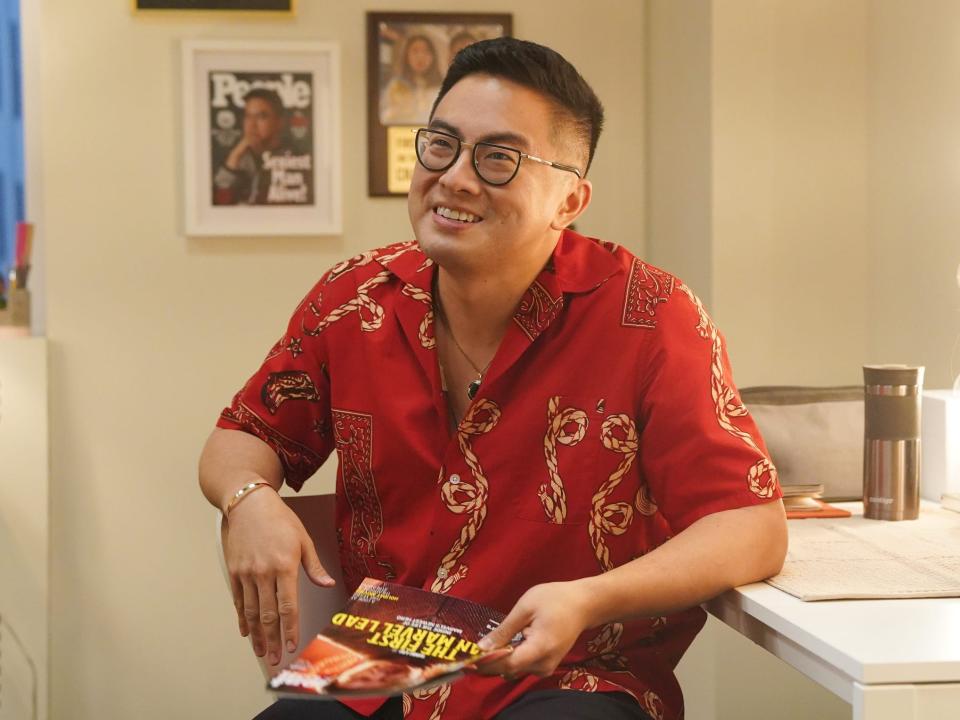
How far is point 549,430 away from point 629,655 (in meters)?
0.29

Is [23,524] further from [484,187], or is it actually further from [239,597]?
[484,187]

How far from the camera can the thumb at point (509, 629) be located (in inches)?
43.6

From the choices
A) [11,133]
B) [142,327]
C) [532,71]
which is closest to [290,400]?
[532,71]

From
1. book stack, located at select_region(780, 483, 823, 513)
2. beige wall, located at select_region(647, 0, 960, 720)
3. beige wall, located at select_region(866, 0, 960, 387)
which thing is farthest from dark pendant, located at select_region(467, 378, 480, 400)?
beige wall, located at select_region(647, 0, 960, 720)

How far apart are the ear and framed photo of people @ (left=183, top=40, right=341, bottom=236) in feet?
4.50

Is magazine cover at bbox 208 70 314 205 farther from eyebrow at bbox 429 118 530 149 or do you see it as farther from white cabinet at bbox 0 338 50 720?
eyebrow at bbox 429 118 530 149

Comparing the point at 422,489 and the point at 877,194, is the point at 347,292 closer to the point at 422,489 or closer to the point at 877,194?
the point at 422,489

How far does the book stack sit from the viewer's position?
172cm

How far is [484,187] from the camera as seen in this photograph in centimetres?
142

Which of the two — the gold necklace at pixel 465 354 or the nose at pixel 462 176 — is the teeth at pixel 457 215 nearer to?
the nose at pixel 462 176

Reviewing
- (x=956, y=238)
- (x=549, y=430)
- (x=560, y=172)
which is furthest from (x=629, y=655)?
(x=956, y=238)

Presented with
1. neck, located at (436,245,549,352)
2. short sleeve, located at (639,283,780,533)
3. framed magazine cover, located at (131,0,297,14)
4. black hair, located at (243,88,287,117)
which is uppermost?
framed magazine cover, located at (131,0,297,14)

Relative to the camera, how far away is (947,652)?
3.44 feet

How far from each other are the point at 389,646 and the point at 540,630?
0.49 feet
